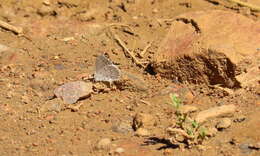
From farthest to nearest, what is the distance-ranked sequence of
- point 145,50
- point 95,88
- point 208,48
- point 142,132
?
point 145,50, point 95,88, point 208,48, point 142,132

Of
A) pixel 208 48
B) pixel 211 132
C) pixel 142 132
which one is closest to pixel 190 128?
pixel 211 132

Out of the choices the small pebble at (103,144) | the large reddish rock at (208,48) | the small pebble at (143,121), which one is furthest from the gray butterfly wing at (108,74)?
the small pebble at (103,144)

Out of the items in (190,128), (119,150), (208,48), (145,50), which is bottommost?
(119,150)

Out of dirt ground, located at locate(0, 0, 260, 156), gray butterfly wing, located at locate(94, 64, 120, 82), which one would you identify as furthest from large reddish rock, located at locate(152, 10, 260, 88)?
gray butterfly wing, located at locate(94, 64, 120, 82)

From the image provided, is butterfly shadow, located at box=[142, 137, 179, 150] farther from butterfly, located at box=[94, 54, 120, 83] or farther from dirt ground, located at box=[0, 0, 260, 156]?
butterfly, located at box=[94, 54, 120, 83]

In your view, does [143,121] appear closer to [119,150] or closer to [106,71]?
[119,150]

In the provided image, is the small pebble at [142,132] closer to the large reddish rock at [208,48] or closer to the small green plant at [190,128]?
the small green plant at [190,128]

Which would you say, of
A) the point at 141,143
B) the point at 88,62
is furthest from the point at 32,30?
the point at 141,143

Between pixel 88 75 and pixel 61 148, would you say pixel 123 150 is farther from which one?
pixel 88 75
